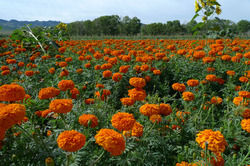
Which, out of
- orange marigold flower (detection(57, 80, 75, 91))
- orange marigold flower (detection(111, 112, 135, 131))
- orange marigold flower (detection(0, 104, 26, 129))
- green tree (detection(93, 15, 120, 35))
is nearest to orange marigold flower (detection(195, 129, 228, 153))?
orange marigold flower (detection(111, 112, 135, 131))

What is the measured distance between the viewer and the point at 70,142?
0.95 m

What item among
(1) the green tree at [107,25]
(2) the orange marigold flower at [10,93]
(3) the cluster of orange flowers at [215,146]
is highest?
(1) the green tree at [107,25]

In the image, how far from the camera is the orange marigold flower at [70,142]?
942mm

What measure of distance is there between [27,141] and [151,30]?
59725 mm

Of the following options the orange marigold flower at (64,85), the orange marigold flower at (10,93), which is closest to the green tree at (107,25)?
the orange marigold flower at (64,85)

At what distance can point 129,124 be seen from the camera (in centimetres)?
117

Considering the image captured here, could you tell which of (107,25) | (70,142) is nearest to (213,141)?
(70,142)

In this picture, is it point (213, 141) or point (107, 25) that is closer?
point (213, 141)

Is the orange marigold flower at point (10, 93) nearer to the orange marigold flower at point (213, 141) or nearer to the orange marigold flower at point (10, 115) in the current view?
the orange marigold flower at point (10, 115)

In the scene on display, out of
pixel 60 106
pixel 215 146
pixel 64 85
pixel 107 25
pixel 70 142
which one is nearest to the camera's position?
pixel 70 142

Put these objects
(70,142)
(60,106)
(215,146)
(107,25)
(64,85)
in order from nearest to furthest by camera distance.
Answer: (70,142) < (215,146) < (60,106) < (64,85) < (107,25)

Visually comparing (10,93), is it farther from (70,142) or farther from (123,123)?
(123,123)

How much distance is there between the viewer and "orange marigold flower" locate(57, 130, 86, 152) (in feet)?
3.09

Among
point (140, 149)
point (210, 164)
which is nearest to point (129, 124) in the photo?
point (140, 149)
